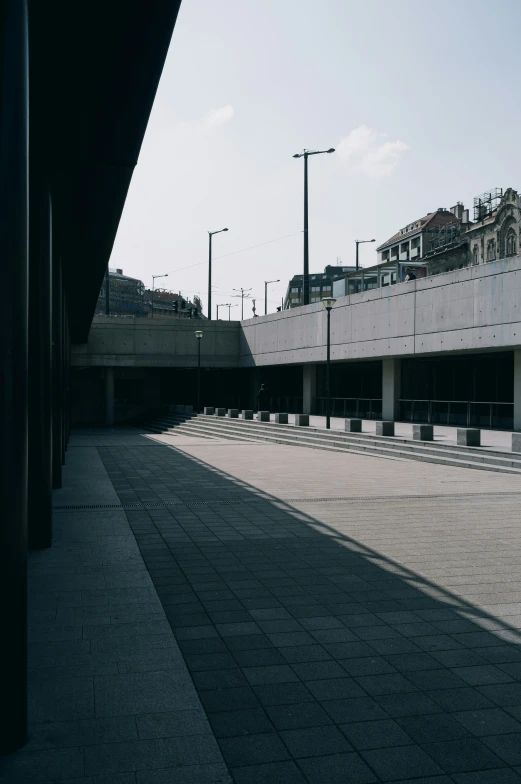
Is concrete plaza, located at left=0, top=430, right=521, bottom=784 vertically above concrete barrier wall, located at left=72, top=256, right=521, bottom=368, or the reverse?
concrete barrier wall, located at left=72, top=256, right=521, bottom=368

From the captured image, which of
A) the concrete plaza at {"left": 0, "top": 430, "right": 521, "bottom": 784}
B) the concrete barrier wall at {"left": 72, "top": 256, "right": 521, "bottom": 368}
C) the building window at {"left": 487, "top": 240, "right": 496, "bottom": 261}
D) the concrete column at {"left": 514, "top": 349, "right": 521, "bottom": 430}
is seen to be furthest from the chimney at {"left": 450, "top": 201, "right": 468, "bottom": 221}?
the concrete plaza at {"left": 0, "top": 430, "right": 521, "bottom": 784}

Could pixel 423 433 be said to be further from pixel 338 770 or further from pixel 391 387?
pixel 338 770

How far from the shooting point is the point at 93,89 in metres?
6.66

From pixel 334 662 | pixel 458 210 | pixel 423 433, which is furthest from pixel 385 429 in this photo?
pixel 458 210

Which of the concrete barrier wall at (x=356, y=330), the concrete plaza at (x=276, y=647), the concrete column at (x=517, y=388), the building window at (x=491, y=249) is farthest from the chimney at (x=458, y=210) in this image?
the concrete plaza at (x=276, y=647)

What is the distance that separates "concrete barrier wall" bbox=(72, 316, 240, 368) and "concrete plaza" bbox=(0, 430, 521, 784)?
117ft

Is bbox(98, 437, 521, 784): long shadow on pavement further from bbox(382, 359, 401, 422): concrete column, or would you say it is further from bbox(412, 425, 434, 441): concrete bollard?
bbox(382, 359, 401, 422): concrete column

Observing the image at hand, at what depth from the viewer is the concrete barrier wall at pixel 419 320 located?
81.3ft

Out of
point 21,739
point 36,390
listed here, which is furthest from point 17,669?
point 36,390

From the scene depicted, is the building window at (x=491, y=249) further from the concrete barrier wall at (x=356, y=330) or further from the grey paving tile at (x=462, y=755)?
the grey paving tile at (x=462, y=755)

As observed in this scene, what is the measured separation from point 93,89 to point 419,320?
23.9 meters

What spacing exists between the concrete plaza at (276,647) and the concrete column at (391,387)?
20550 mm

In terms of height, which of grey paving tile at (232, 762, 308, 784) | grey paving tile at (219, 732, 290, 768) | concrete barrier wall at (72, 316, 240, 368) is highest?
concrete barrier wall at (72, 316, 240, 368)

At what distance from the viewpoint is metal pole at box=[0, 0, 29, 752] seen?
4.08m
